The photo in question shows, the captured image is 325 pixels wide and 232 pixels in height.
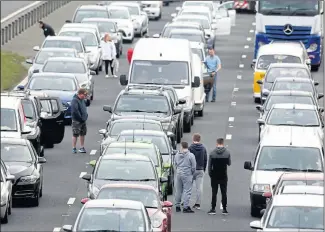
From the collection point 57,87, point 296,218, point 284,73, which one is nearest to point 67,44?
point 284,73

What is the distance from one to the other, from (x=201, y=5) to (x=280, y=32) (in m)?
17.8

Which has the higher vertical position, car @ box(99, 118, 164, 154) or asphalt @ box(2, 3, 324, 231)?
car @ box(99, 118, 164, 154)

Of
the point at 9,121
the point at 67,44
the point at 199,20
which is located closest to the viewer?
the point at 9,121

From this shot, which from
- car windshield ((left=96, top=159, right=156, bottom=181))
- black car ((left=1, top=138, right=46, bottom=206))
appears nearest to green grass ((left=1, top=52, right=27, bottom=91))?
black car ((left=1, top=138, right=46, bottom=206))

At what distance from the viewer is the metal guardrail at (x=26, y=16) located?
57.3 meters

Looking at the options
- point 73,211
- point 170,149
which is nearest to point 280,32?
point 170,149

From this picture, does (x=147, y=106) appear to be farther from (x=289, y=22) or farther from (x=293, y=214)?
(x=289, y=22)

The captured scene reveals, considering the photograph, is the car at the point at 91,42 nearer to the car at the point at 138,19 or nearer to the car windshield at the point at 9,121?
the car at the point at 138,19

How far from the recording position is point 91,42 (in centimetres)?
5366

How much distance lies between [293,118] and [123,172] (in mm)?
9169

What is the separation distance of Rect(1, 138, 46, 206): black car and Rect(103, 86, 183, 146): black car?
276 inches

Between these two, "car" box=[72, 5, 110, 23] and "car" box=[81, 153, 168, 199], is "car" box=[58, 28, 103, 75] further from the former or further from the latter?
"car" box=[81, 153, 168, 199]

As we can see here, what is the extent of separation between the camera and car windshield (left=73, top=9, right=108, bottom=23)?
6241 centimetres

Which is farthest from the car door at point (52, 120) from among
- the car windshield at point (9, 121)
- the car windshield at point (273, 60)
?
the car windshield at point (273, 60)
